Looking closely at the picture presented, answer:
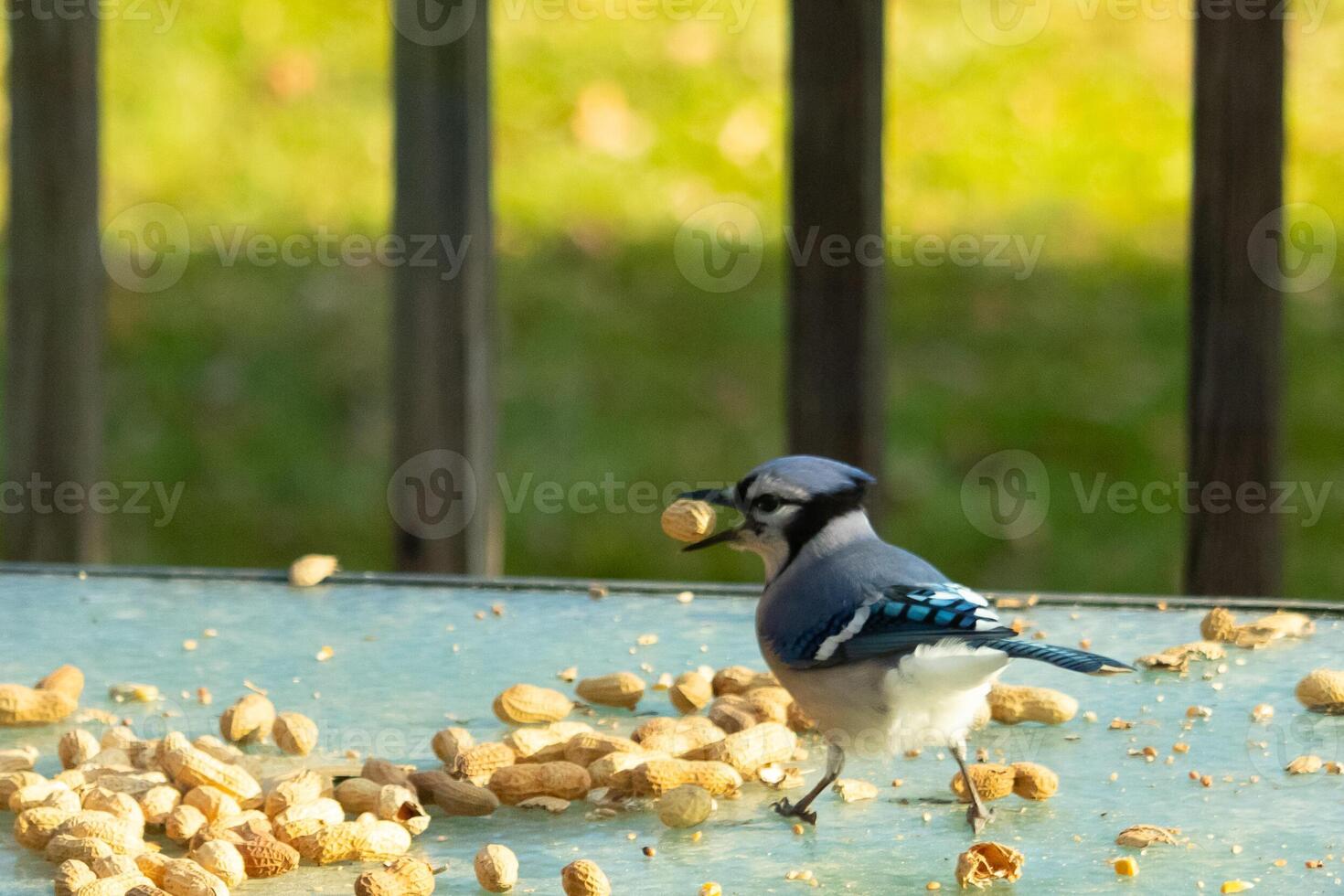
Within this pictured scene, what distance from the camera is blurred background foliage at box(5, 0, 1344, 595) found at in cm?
495

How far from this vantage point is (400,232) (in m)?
2.83

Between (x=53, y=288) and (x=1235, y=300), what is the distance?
6.19 ft

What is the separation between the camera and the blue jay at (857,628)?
1.68 metres

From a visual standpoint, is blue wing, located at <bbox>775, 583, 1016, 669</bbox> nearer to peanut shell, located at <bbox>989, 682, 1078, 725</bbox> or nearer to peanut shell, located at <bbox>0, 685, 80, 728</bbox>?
peanut shell, located at <bbox>989, 682, 1078, 725</bbox>

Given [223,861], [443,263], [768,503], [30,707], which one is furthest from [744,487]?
[443,263]

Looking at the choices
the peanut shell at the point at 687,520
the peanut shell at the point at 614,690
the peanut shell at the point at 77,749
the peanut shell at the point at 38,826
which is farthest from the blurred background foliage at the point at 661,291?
the peanut shell at the point at 38,826

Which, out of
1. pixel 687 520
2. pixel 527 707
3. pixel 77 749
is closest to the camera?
pixel 77 749

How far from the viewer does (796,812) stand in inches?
67.2

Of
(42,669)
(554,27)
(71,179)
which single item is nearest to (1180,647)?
(42,669)

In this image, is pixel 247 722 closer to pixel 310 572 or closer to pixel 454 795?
pixel 454 795

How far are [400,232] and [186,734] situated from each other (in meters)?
1.03

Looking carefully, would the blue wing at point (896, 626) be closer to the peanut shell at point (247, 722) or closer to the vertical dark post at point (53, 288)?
the peanut shell at point (247, 722)

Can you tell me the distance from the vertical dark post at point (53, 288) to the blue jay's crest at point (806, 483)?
1.54 m

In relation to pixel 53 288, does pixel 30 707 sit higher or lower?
lower
